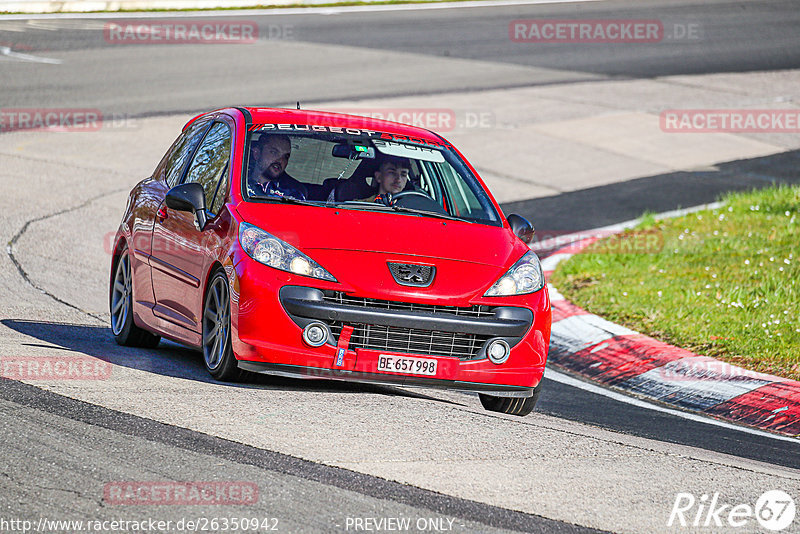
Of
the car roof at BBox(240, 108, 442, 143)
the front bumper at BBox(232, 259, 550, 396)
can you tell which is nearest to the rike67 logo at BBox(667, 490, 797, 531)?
the front bumper at BBox(232, 259, 550, 396)

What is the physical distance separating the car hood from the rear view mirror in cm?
68

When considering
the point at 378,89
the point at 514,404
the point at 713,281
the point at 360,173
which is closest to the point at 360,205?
the point at 360,173

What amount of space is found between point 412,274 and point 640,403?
8.14ft

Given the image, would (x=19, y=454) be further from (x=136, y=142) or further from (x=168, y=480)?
(x=136, y=142)

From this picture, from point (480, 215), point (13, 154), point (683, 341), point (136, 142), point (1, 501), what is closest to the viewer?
point (1, 501)

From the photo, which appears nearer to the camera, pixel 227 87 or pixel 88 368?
pixel 88 368

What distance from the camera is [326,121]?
8.00 m

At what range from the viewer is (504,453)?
19.3 feet

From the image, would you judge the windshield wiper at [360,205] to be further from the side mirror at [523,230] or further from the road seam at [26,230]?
the road seam at [26,230]

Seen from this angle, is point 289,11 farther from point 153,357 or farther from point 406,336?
point 406,336

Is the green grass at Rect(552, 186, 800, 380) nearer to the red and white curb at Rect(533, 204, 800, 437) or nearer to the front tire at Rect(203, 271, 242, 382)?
the red and white curb at Rect(533, 204, 800, 437)

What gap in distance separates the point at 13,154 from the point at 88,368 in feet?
29.9

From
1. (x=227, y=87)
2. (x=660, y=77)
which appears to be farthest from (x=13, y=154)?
(x=660, y=77)

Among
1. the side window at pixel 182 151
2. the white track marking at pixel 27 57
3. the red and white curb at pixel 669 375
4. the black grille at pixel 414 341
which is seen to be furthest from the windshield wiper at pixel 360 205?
the white track marking at pixel 27 57
